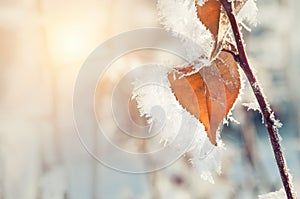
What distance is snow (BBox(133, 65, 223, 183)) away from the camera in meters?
0.23

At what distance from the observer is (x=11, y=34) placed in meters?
1.58

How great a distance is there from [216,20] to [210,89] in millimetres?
37

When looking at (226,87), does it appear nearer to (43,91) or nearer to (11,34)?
(43,91)

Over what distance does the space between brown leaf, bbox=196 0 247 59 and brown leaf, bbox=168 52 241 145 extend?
0.01m

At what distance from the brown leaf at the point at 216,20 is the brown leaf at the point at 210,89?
0.04ft

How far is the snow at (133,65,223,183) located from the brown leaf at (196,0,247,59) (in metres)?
0.03

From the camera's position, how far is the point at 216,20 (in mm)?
203

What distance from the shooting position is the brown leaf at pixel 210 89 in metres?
0.22

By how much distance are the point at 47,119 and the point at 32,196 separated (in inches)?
8.4

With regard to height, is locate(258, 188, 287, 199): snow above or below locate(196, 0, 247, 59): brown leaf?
below

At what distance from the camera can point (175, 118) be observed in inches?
9.2

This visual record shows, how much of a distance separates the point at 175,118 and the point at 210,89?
3 cm

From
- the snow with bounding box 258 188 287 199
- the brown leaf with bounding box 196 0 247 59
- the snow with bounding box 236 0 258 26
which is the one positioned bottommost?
the snow with bounding box 258 188 287 199

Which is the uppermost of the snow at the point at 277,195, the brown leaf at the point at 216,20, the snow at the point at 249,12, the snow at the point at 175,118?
the snow at the point at 249,12
